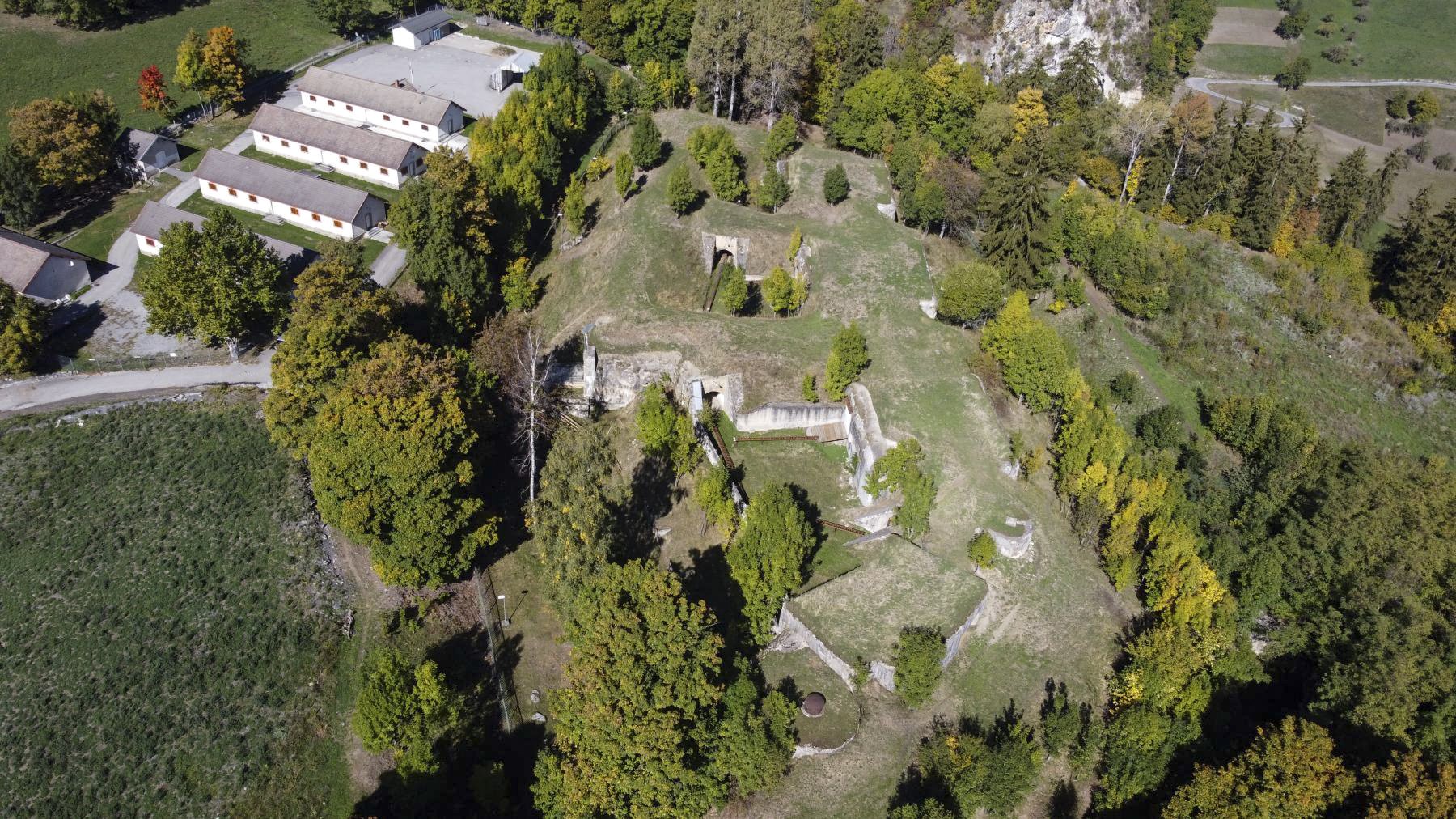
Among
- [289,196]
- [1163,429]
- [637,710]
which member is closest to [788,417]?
[637,710]

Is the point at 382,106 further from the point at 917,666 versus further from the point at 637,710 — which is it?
the point at 917,666

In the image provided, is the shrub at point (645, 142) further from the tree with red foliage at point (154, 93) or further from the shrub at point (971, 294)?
the tree with red foliage at point (154, 93)

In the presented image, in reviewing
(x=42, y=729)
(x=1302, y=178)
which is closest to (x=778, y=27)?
(x=1302, y=178)

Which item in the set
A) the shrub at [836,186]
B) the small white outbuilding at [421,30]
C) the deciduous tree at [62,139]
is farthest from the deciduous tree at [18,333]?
the shrub at [836,186]

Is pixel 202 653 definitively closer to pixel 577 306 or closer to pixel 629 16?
pixel 577 306

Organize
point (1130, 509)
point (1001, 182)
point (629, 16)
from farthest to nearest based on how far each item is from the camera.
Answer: point (629, 16) < point (1001, 182) < point (1130, 509)
